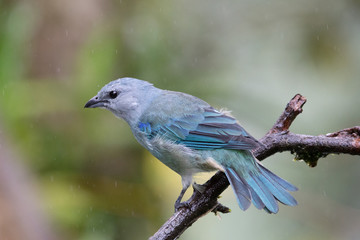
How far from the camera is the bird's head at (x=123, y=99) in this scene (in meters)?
3.96

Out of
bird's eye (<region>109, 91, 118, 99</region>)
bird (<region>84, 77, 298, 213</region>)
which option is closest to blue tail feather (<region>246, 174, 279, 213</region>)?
bird (<region>84, 77, 298, 213</region>)

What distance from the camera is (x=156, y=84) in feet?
17.4

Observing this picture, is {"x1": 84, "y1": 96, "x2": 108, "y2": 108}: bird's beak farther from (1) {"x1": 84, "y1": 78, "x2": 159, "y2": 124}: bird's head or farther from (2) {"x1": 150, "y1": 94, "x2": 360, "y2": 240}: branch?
(2) {"x1": 150, "y1": 94, "x2": 360, "y2": 240}: branch

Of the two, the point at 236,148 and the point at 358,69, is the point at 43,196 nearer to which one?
the point at 236,148

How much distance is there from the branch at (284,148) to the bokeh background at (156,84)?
1.98 m

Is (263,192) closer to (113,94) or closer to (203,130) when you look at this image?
(203,130)

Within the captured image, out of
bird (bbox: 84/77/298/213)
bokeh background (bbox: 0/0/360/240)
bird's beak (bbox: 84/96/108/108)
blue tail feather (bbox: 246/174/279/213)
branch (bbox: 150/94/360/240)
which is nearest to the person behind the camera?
branch (bbox: 150/94/360/240)

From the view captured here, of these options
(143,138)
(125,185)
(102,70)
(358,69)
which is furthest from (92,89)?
(358,69)

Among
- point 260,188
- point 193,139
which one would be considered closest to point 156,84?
point 193,139

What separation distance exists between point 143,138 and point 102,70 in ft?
4.95

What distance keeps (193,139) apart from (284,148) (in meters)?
0.89

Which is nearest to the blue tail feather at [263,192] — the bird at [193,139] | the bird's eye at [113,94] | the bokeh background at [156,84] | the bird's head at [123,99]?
the bird at [193,139]

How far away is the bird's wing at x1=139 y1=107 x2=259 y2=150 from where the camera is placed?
3471mm

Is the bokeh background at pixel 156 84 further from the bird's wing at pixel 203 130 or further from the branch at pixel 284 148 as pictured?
the branch at pixel 284 148
